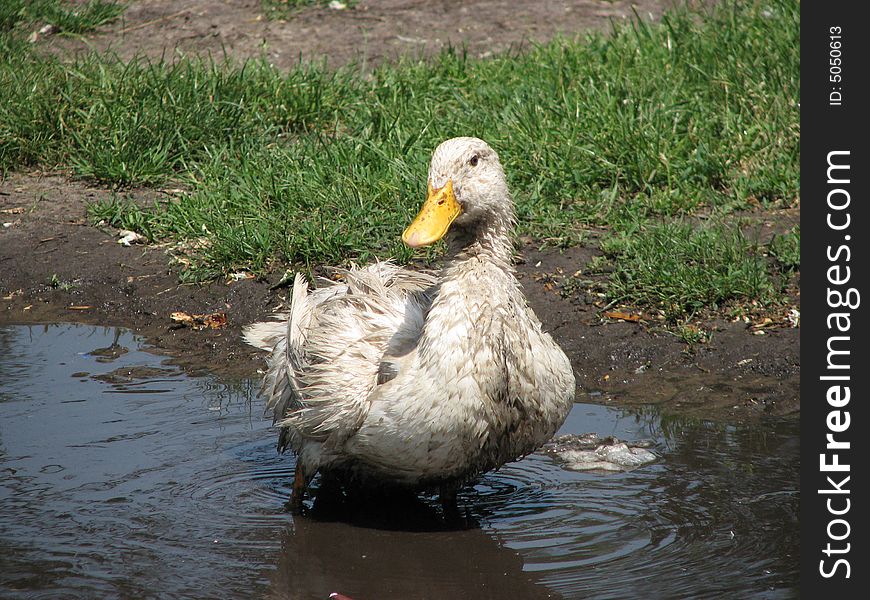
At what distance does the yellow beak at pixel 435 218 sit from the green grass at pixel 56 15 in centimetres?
601

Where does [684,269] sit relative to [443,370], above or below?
below

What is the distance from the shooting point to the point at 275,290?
253 inches

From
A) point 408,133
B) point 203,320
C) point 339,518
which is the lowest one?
point 339,518

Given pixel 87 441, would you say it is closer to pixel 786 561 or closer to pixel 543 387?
pixel 543 387

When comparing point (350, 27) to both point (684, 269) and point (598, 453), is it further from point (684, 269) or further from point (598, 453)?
point (598, 453)

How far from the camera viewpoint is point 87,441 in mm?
5121

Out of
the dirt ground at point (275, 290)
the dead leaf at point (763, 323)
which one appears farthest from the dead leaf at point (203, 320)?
the dead leaf at point (763, 323)

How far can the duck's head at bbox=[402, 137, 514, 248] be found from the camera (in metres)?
4.23

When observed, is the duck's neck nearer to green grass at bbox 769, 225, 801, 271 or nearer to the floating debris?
the floating debris

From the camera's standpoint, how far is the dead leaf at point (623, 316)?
6017mm

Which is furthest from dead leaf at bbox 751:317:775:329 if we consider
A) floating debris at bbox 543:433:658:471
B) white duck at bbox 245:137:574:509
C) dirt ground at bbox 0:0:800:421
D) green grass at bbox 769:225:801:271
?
white duck at bbox 245:137:574:509

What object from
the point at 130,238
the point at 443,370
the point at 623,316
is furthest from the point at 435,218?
the point at 130,238

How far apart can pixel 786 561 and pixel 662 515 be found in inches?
19.8

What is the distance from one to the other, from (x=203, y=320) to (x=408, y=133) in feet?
6.28
